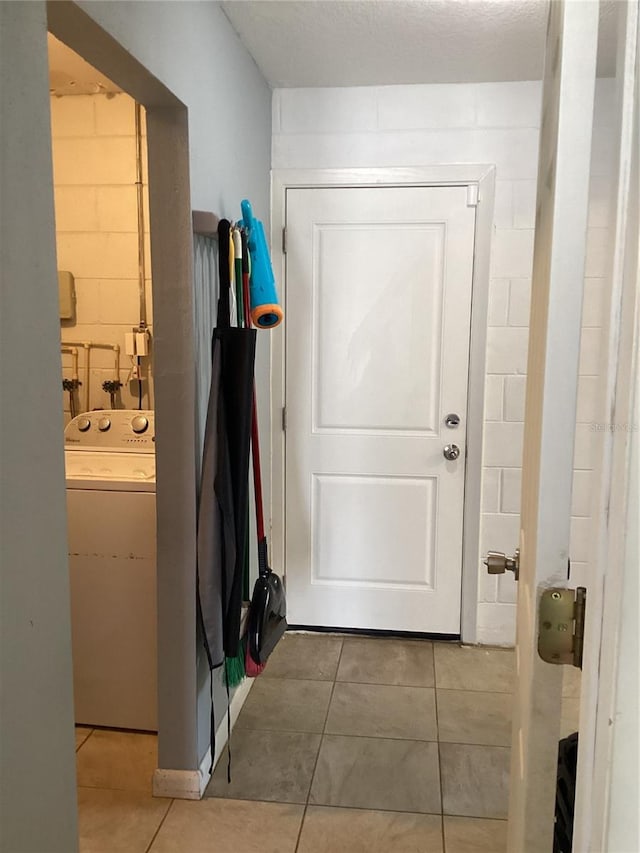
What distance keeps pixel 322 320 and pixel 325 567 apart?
1142 millimetres

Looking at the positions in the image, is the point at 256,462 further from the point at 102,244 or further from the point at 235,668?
the point at 102,244

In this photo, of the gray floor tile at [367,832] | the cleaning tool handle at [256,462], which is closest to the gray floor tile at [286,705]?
the gray floor tile at [367,832]

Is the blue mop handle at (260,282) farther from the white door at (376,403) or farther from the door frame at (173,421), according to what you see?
the white door at (376,403)

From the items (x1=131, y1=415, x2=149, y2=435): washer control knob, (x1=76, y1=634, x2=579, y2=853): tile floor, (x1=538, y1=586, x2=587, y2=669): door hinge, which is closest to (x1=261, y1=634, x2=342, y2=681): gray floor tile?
(x1=76, y1=634, x2=579, y2=853): tile floor

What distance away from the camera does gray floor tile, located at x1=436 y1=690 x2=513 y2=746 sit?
7.77ft

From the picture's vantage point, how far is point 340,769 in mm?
2189

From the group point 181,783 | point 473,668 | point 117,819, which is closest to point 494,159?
point 473,668

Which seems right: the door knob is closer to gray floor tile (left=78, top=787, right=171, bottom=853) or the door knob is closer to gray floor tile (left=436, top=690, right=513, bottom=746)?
gray floor tile (left=436, top=690, right=513, bottom=746)

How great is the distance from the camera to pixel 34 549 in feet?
3.68

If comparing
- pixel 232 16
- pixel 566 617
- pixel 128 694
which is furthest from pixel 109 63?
pixel 128 694

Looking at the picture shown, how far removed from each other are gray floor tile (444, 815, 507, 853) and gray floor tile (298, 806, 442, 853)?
0.03 metres

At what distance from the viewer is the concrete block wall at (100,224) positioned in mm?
2824

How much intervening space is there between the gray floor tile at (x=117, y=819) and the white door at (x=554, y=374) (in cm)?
141

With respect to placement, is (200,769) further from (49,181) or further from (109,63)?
(109,63)
